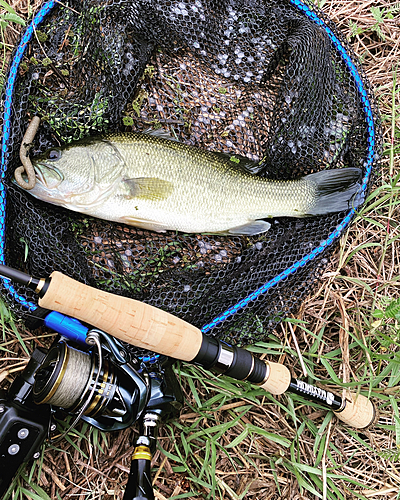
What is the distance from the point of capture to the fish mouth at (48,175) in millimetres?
2262

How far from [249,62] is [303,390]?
202 centimetres

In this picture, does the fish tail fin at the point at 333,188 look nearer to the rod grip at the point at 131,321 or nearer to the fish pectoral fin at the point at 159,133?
the fish pectoral fin at the point at 159,133

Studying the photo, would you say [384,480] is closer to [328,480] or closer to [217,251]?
[328,480]

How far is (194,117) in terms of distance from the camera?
2.59 meters

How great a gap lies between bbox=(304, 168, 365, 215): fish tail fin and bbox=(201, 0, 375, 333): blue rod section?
0.36ft

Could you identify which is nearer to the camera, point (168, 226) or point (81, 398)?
point (81, 398)

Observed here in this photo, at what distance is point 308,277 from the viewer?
250 centimetres

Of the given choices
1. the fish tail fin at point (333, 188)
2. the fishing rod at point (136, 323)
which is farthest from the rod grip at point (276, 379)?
the fish tail fin at point (333, 188)

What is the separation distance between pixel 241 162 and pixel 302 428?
65.1 inches

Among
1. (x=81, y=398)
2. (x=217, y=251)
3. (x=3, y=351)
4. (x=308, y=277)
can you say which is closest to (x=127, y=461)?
(x=81, y=398)

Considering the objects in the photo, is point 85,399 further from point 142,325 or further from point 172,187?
point 172,187

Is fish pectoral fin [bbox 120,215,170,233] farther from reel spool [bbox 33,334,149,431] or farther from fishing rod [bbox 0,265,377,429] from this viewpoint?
reel spool [bbox 33,334,149,431]

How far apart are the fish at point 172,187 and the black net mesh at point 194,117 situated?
0.40 feet

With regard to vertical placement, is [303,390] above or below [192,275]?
below
